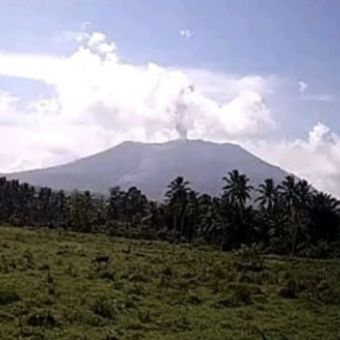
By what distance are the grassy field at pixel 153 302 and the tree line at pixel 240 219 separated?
44934 mm

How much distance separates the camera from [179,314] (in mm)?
20766

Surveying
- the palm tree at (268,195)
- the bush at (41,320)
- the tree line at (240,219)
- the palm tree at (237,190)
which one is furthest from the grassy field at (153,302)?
the palm tree at (268,195)

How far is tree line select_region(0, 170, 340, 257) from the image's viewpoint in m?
84.6

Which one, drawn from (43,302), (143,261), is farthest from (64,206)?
(43,302)

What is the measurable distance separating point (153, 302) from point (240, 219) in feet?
214

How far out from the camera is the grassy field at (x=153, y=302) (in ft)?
59.0

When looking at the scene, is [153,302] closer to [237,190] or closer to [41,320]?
[41,320]

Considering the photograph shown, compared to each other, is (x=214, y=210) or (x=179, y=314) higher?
(x=214, y=210)

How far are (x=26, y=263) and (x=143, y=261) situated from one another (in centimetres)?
948

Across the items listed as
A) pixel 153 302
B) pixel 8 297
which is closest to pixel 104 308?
pixel 153 302

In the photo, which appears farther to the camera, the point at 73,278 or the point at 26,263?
the point at 26,263

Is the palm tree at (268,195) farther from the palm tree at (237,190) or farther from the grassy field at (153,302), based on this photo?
the grassy field at (153,302)

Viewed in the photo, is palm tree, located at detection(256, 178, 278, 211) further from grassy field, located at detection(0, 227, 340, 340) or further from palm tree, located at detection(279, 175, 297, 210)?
grassy field, located at detection(0, 227, 340, 340)

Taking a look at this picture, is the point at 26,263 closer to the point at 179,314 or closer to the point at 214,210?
the point at 179,314
